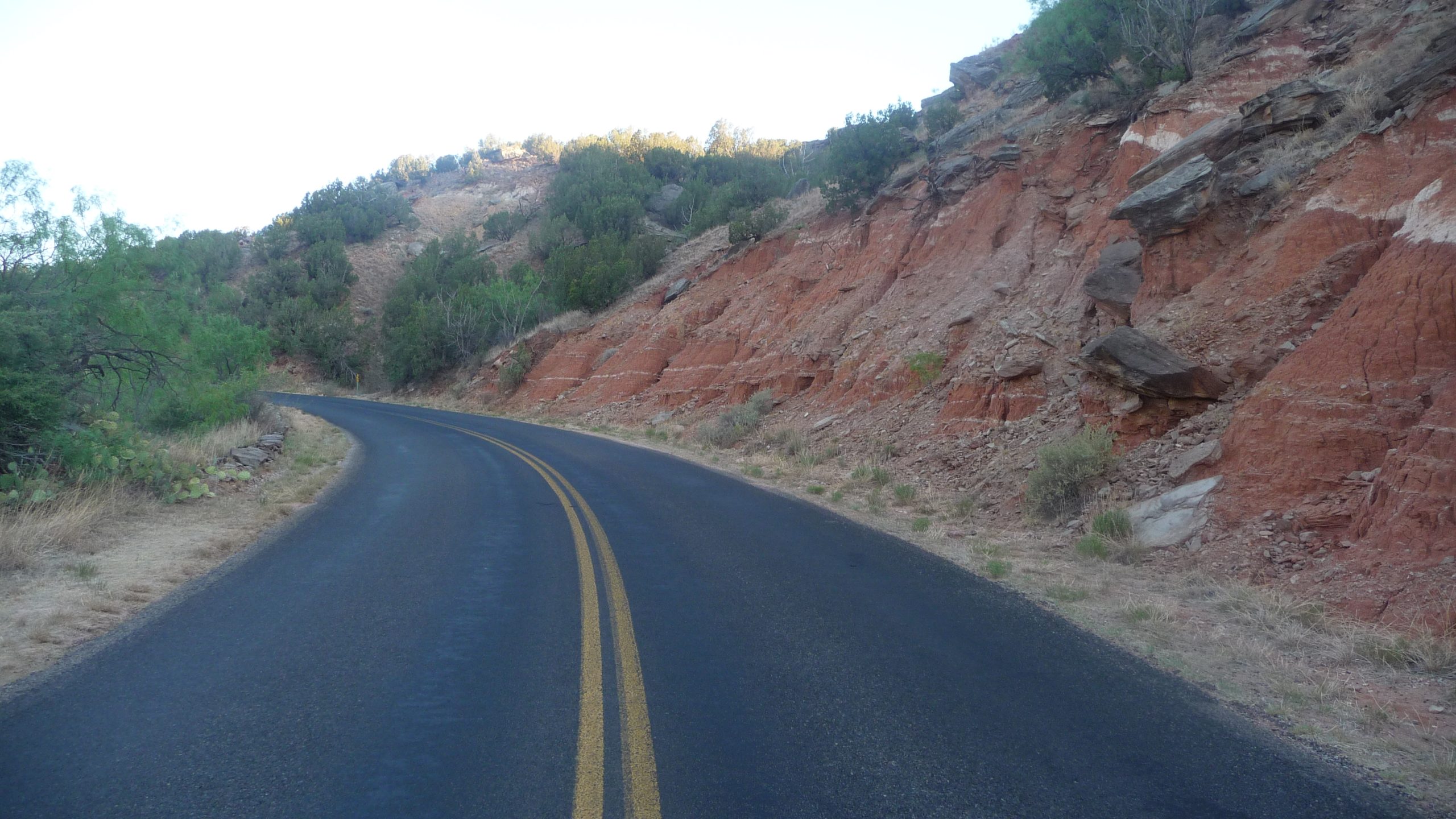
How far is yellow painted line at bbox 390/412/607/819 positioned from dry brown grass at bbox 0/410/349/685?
3.60m

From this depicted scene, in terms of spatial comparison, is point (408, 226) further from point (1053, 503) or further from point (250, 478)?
point (1053, 503)

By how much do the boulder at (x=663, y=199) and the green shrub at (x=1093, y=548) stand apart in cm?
5144

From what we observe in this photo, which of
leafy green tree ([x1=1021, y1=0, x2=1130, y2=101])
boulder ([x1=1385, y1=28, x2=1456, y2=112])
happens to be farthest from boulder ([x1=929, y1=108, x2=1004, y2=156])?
boulder ([x1=1385, y1=28, x2=1456, y2=112])

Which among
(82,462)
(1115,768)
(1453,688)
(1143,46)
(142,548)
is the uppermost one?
(1143,46)

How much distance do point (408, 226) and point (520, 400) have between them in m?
42.6

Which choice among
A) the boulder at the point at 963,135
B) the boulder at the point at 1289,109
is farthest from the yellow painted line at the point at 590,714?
the boulder at the point at 963,135

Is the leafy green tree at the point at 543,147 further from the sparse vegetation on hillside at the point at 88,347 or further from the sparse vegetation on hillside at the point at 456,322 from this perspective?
the sparse vegetation on hillside at the point at 88,347

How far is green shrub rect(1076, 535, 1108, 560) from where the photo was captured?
913 cm

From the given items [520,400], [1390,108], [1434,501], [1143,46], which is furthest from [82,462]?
[520,400]

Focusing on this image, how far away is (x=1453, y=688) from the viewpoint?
519 cm

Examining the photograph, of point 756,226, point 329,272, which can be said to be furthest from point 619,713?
point 329,272

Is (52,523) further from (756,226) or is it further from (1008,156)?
(756,226)

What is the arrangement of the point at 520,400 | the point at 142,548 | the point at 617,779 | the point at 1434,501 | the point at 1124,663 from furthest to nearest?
the point at 520,400
the point at 142,548
the point at 1434,501
the point at 1124,663
the point at 617,779

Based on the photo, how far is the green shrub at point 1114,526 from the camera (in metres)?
9.46
